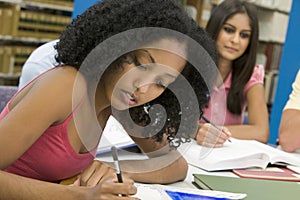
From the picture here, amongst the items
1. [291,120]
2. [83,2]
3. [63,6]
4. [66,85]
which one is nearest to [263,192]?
[66,85]

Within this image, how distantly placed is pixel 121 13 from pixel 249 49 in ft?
4.08

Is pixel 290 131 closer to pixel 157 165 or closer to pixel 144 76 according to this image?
pixel 157 165

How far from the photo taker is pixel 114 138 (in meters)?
1.32

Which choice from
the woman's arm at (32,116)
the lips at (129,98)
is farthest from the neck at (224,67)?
the woman's arm at (32,116)

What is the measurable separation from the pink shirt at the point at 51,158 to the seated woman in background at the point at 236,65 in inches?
41.6

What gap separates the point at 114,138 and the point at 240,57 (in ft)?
3.33

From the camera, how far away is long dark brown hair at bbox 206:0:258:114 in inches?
81.0

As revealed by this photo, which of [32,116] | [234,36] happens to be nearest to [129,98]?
[32,116]

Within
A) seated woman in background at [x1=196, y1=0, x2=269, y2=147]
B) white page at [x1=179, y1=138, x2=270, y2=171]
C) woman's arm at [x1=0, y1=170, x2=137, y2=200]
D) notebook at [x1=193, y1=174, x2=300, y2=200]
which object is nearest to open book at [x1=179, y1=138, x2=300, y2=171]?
white page at [x1=179, y1=138, x2=270, y2=171]

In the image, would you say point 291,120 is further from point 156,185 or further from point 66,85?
point 66,85

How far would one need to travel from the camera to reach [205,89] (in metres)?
1.16

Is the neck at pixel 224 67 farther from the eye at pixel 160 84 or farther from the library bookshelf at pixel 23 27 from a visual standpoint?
the library bookshelf at pixel 23 27

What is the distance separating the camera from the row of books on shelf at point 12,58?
376 cm

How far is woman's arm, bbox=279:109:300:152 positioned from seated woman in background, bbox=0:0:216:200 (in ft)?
2.13
